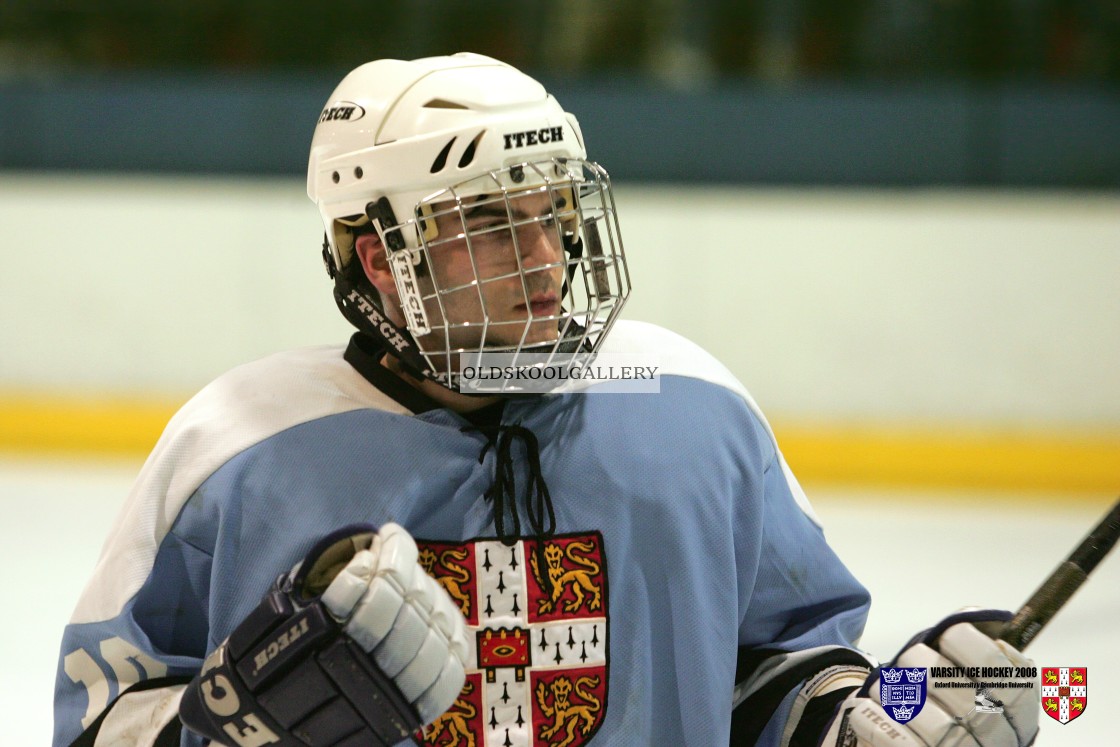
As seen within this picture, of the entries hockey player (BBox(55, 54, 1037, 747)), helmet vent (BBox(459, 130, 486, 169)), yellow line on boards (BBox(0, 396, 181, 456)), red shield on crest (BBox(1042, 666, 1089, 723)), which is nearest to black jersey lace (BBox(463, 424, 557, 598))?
hockey player (BBox(55, 54, 1037, 747))

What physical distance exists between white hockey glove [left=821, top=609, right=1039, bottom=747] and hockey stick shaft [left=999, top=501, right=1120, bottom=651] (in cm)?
2

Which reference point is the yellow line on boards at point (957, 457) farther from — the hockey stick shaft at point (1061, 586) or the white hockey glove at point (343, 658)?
the white hockey glove at point (343, 658)

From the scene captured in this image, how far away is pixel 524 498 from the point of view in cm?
129

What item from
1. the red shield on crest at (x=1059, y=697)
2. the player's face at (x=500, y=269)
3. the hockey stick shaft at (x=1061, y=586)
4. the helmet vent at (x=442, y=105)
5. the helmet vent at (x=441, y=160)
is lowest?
the red shield on crest at (x=1059, y=697)

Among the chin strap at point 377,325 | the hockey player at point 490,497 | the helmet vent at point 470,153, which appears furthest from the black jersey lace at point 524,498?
the helmet vent at point 470,153

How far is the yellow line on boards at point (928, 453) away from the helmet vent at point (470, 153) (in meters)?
3.14

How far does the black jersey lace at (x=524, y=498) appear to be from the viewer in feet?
4.19

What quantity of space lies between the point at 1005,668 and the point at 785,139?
376 cm

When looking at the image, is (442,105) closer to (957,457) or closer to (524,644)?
(524,644)

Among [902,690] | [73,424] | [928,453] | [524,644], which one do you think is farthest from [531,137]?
[73,424]

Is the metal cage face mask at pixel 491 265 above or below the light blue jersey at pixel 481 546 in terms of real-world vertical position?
above

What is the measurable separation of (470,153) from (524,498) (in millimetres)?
357

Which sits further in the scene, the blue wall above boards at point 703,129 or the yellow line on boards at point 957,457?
the blue wall above boards at point 703,129

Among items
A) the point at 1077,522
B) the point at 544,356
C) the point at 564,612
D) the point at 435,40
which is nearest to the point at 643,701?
the point at 564,612
